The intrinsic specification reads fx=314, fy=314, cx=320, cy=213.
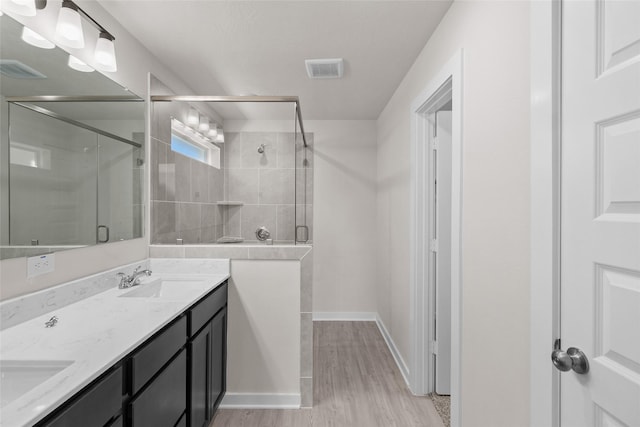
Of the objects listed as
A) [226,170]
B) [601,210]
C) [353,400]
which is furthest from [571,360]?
[226,170]

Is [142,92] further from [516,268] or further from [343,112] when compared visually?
[516,268]

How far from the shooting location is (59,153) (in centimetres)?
148

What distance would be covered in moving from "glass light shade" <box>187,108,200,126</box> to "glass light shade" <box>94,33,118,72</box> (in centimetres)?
87

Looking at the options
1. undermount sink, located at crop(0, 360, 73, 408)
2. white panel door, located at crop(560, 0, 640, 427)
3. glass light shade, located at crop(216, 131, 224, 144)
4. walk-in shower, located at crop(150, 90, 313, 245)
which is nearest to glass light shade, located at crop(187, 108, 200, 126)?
walk-in shower, located at crop(150, 90, 313, 245)

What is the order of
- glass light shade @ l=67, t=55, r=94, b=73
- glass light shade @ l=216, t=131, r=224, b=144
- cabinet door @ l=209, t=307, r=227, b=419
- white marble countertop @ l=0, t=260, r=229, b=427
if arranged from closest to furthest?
white marble countertop @ l=0, t=260, r=229, b=427
glass light shade @ l=67, t=55, r=94, b=73
cabinet door @ l=209, t=307, r=227, b=419
glass light shade @ l=216, t=131, r=224, b=144

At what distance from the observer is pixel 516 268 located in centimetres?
123

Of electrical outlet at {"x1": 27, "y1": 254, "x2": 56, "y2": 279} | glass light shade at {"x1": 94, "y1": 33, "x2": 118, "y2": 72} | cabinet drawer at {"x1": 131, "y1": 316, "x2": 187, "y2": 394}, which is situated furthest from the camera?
glass light shade at {"x1": 94, "y1": 33, "x2": 118, "y2": 72}

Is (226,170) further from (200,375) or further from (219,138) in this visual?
(200,375)

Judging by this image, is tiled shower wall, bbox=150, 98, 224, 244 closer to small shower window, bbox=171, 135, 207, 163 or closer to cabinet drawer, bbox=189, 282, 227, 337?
small shower window, bbox=171, 135, 207, 163

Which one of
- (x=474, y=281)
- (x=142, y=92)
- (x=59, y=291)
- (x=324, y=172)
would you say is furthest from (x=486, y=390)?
(x=324, y=172)

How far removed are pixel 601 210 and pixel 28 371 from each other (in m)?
1.75

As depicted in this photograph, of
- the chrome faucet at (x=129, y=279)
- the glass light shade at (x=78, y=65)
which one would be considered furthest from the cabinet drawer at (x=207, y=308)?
the glass light shade at (x=78, y=65)

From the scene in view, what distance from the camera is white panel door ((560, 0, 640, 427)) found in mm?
793

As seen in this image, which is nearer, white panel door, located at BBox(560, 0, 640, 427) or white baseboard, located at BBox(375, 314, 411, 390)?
white panel door, located at BBox(560, 0, 640, 427)
